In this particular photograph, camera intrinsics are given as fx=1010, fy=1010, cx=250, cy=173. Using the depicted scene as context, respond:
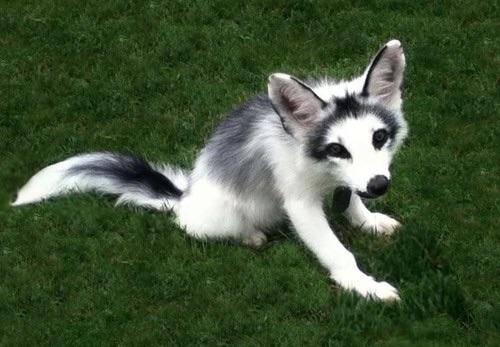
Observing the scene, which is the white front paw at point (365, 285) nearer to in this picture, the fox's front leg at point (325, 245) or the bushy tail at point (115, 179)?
the fox's front leg at point (325, 245)

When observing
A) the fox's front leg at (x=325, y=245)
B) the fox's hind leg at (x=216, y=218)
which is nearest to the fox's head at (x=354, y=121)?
the fox's front leg at (x=325, y=245)

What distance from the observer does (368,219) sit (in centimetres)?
796

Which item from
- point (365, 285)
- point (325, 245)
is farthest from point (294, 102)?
point (365, 285)

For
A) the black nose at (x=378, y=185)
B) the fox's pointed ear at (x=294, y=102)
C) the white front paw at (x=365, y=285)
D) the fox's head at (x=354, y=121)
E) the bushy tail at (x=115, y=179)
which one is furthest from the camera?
the bushy tail at (x=115, y=179)

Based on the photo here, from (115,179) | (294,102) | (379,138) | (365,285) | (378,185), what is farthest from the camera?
(115,179)

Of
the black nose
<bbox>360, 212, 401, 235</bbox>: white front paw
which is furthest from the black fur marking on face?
<bbox>360, 212, 401, 235</bbox>: white front paw

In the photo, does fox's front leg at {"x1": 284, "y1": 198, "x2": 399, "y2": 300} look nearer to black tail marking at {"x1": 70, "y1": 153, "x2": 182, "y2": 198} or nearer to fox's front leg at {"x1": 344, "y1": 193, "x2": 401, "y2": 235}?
fox's front leg at {"x1": 344, "y1": 193, "x2": 401, "y2": 235}

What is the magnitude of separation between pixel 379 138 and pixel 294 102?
0.63 metres

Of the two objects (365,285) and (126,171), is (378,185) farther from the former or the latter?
(126,171)

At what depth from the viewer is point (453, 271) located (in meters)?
7.23

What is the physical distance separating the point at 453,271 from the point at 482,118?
111 inches

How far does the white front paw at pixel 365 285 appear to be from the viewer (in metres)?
6.93

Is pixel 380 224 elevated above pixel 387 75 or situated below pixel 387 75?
below

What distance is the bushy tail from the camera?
8430 mm
